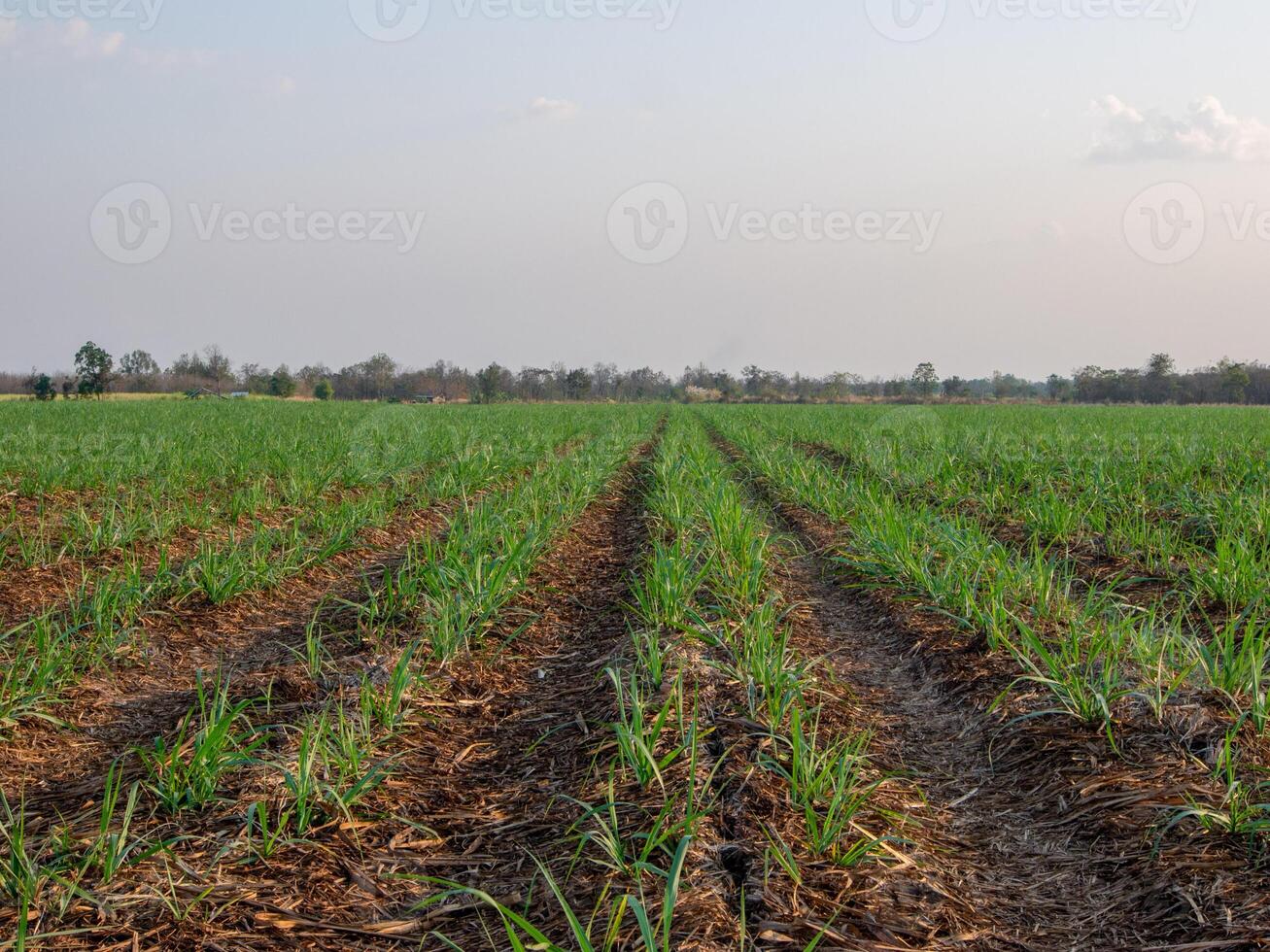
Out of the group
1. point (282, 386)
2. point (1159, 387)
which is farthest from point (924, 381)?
point (282, 386)

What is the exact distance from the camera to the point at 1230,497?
7234 mm

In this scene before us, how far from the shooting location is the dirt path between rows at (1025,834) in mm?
2172

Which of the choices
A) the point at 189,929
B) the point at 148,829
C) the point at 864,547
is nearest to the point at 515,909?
the point at 189,929

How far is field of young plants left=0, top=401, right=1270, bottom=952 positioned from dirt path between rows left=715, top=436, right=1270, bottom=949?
0.01m

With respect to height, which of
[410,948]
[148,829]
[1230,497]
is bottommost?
[410,948]

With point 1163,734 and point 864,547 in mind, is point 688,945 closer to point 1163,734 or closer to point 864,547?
point 1163,734

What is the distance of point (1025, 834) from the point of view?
2.74 metres

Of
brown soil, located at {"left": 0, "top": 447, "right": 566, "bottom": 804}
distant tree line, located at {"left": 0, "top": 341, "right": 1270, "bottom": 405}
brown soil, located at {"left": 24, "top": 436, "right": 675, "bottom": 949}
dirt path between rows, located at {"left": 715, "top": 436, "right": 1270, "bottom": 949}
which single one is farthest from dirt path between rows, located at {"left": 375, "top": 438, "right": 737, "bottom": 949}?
distant tree line, located at {"left": 0, "top": 341, "right": 1270, "bottom": 405}

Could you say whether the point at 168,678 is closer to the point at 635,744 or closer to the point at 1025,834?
the point at 635,744

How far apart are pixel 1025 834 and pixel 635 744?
1330mm

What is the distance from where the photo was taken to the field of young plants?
2.20 m

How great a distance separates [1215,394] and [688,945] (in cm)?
8848

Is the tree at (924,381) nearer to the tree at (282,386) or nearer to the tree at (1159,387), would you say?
the tree at (1159,387)

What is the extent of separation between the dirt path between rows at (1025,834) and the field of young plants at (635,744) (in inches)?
0.5
